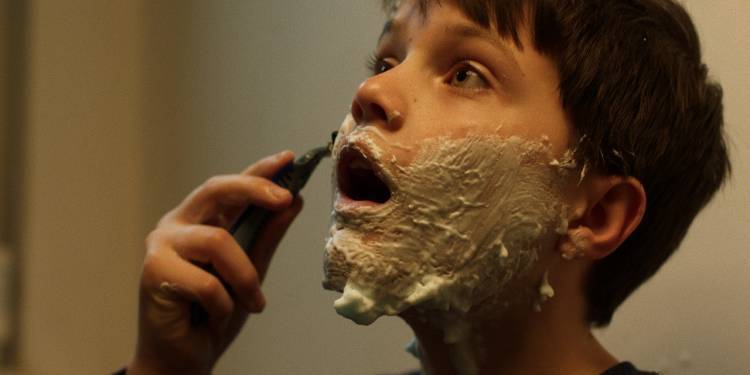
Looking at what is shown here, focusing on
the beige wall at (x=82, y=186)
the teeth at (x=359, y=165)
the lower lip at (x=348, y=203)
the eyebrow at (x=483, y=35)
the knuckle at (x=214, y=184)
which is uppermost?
the eyebrow at (x=483, y=35)

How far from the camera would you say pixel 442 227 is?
0.61m

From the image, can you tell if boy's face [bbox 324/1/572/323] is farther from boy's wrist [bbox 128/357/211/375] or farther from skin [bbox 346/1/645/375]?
boy's wrist [bbox 128/357/211/375]

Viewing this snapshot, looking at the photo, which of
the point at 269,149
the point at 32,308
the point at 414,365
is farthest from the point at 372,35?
the point at 32,308

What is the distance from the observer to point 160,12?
4.50 ft

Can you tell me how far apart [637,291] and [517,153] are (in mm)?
323

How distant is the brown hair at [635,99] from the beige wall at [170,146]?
0.14 metres

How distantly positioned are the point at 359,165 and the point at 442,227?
0.09 m

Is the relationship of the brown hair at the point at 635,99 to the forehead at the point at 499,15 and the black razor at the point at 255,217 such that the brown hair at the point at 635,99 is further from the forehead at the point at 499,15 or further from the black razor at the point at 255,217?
the black razor at the point at 255,217

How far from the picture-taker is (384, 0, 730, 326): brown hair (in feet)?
2.16

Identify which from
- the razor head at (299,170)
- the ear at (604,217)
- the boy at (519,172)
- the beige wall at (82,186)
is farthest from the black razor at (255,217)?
the beige wall at (82,186)

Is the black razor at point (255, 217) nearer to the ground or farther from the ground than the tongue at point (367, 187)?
nearer to the ground

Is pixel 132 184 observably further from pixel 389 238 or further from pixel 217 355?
pixel 389 238

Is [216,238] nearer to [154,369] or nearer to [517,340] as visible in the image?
[154,369]

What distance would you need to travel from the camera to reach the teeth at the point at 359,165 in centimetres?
63
